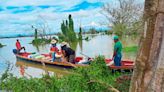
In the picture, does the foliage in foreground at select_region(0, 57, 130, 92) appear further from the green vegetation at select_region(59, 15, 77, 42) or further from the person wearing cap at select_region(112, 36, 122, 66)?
the green vegetation at select_region(59, 15, 77, 42)

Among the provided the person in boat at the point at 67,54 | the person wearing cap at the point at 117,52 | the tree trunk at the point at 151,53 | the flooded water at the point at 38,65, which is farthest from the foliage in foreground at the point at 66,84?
the person in boat at the point at 67,54

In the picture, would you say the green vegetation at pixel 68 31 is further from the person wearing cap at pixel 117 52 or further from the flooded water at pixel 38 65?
the person wearing cap at pixel 117 52

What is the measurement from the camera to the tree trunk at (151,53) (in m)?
2.41

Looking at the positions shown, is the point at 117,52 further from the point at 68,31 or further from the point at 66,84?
the point at 68,31

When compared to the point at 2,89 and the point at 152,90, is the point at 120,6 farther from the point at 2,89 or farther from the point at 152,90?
the point at 152,90

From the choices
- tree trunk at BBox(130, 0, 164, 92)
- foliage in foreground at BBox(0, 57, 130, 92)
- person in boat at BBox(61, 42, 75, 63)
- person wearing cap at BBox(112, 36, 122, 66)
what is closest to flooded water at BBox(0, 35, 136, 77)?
foliage in foreground at BBox(0, 57, 130, 92)

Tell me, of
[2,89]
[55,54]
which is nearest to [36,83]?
[2,89]

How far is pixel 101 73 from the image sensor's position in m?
8.22

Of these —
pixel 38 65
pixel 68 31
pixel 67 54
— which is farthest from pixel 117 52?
pixel 68 31

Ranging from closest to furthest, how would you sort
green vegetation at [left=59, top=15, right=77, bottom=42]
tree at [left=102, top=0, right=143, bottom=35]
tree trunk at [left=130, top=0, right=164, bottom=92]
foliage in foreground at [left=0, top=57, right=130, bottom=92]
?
tree trunk at [left=130, top=0, right=164, bottom=92] → foliage in foreground at [left=0, top=57, right=130, bottom=92] → tree at [left=102, top=0, right=143, bottom=35] → green vegetation at [left=59, top=15, right=77, bottom=42]

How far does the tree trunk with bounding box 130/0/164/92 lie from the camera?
241 centimetres

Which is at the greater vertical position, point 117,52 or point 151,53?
point 151,53

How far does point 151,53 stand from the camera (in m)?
2.46

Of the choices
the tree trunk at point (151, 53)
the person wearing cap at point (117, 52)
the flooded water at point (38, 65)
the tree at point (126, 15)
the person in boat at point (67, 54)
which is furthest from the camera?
the tree at point (126, 15)
